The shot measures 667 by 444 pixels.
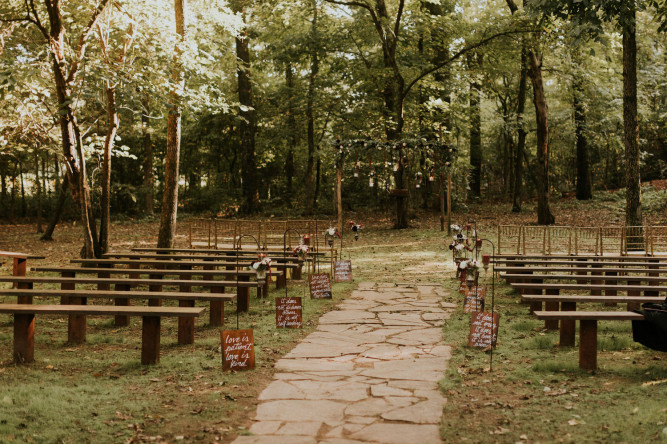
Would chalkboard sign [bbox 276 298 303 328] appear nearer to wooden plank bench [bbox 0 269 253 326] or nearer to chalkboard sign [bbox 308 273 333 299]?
wooden plank bench [bbox 0 269 253 326]

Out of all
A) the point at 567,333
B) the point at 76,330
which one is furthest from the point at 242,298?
the point at 567,333

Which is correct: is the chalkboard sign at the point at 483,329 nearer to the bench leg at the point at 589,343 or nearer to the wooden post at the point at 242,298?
the bench leg at the point at 589,343

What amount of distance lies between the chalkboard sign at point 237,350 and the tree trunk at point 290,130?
2119 cm

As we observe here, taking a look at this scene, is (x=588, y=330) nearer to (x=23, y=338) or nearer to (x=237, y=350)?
(x=237, y=350)

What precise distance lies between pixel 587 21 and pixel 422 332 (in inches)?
238

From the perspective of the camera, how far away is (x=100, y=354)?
245 inches

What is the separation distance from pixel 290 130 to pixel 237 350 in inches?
Answer: 849

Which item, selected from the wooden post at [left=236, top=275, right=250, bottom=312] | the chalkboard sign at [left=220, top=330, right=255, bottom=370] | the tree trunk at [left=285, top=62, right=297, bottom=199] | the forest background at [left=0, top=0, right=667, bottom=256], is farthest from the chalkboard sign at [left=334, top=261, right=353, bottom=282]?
the tree trunk at [left=285, top=62, right=297, bottom=199]

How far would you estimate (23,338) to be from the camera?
566cm

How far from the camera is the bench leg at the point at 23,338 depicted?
564 cm

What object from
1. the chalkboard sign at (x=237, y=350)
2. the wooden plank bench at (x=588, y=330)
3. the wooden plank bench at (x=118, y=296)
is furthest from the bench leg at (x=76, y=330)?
the wooden plank bench at (x=588, y=330)

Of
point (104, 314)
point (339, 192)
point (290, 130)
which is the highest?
point (290, 130)

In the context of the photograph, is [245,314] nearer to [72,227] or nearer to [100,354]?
[100,354]

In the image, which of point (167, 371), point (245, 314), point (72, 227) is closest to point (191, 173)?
point (72, 227)
